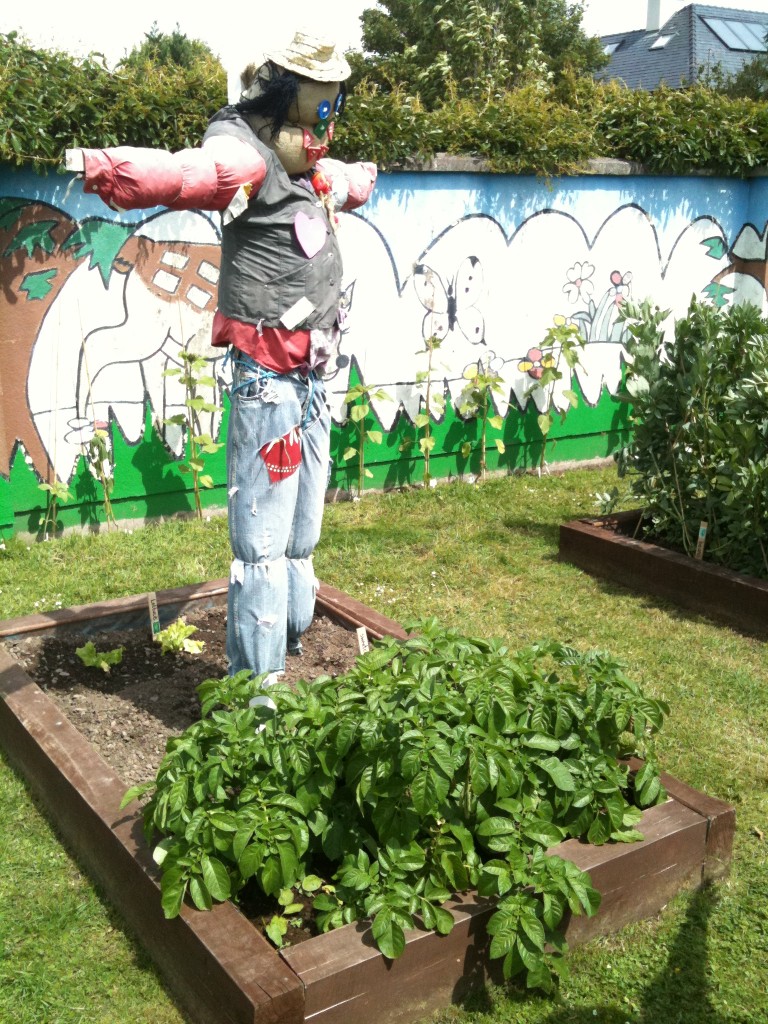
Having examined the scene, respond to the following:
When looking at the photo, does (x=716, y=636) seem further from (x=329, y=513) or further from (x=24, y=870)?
(x=24, y=870)

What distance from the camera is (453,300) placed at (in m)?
8.22

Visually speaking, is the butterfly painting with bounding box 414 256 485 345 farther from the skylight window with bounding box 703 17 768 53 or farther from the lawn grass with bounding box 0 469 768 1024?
the skylight window with bounding box 703 17 768 53

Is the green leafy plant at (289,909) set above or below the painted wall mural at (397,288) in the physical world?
below

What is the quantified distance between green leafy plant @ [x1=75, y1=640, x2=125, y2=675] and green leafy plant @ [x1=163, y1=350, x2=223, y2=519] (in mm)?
2435

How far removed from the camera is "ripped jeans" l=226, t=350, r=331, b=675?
3980 millimetres

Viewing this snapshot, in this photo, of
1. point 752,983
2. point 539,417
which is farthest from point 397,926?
point 539,417

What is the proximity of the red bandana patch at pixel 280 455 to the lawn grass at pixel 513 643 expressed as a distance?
147 centimetres

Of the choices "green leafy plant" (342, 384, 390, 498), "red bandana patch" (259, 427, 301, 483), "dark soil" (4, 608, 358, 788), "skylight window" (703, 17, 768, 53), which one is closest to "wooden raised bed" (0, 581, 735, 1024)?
"dark soil" (4, 608, 358, 788)

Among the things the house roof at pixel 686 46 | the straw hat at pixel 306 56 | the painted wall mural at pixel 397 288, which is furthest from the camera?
the house roof at pixel 686 46

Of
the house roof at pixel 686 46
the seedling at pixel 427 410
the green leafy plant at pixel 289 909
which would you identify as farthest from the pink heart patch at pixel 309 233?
the house roof at pixel 686 46

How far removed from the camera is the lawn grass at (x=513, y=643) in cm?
311

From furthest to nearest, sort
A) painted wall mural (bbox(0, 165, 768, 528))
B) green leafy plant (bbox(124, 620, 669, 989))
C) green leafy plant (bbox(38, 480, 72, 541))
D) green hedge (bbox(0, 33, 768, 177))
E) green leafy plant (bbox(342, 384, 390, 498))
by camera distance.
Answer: green leafy plant (bbox(342, 384, 390, 498)), green leafy plant (bbox(38, 480, 72, 541)), painted wall mural (bbox(0, 165, 768, 528)), green hedge (bbox(0, 33, 768, 177)), green leafy plant (bbox(124, 620, 669, 989))

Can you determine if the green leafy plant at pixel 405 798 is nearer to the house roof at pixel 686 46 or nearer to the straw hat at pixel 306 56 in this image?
the straw hat at pixel 306 56

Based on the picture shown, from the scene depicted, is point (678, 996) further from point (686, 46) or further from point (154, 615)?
point (686, 46)
